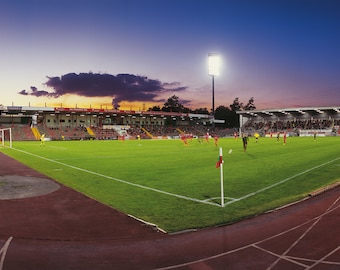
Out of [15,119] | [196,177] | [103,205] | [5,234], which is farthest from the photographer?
[15,119]

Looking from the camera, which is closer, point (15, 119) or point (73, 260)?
point (73, 260)

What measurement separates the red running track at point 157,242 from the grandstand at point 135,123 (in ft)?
231

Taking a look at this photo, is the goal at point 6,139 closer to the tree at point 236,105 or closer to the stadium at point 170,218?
the stadium at point 170,218

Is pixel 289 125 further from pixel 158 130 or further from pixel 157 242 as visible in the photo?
pixel 157 242

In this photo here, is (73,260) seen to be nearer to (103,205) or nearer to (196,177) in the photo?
(103,205)

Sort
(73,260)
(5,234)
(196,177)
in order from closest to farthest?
(73,260)
(5,234)
(196,177)

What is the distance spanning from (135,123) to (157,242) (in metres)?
98.3

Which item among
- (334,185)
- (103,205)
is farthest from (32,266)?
(334,185)

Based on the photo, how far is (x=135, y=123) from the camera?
103750mm

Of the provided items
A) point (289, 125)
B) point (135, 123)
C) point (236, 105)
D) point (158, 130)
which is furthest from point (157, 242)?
point (236, 105)

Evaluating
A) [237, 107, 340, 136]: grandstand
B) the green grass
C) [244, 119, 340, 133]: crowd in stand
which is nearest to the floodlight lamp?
the green grass

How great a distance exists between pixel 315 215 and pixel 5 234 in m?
7.86

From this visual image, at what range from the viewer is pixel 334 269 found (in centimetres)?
517

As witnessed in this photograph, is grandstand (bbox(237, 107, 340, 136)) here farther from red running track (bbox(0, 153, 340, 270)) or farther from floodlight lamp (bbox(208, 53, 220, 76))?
red running track (bbox(0, 153, 340, 270))
